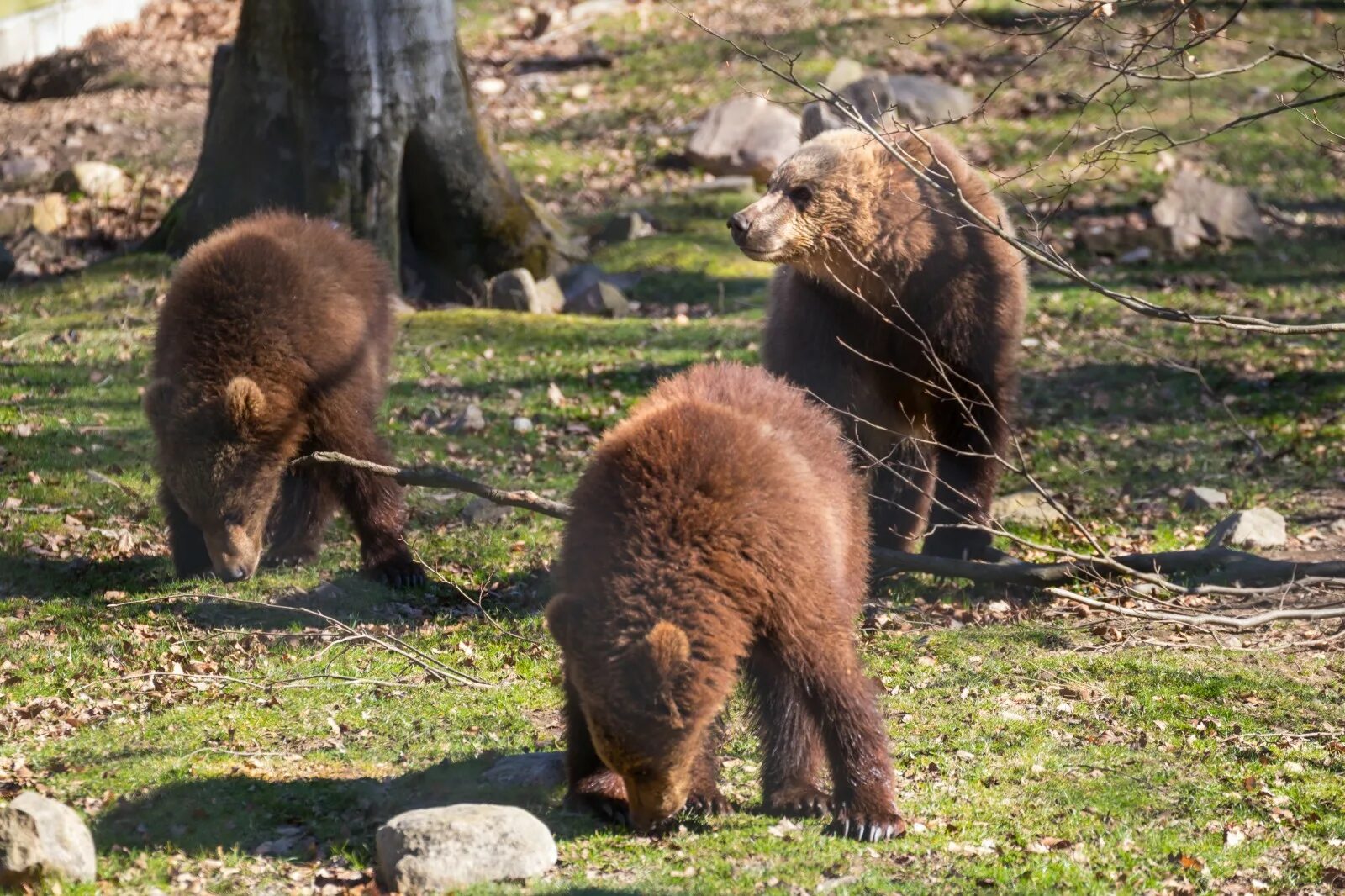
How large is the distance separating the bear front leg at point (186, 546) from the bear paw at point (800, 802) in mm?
4305

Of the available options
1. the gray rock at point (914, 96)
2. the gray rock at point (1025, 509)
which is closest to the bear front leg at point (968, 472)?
the gray rock at point (1025, 509)

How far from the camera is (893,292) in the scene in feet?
29.7

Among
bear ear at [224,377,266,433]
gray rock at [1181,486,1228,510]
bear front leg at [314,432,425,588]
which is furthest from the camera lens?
gray rock at [1181,486,1228,510]

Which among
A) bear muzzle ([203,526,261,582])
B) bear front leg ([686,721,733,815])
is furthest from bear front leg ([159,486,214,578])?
bear front leg ([686,721,733,815])

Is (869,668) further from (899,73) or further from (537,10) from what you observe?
(537,10)

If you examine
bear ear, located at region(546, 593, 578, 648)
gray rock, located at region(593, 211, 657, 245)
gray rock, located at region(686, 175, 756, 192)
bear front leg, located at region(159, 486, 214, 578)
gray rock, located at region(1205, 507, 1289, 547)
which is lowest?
bear front leg, located at region(159, 486, 214, 578)

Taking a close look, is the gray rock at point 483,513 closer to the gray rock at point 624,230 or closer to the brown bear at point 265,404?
the brown bear at point 265,404

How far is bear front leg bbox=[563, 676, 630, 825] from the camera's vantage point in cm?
587

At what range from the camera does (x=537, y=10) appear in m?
24.8

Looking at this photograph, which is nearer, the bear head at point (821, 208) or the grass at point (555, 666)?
the grass at point (555, 666)

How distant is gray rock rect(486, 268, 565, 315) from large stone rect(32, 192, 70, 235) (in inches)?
201

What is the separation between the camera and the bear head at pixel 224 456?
8281 millimetres

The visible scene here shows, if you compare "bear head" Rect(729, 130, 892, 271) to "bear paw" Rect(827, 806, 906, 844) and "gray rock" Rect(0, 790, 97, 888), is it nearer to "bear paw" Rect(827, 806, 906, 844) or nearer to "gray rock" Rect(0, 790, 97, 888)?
"bear paw" Rect(827, 806, 906, 844)

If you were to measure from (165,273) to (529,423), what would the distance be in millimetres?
4855
